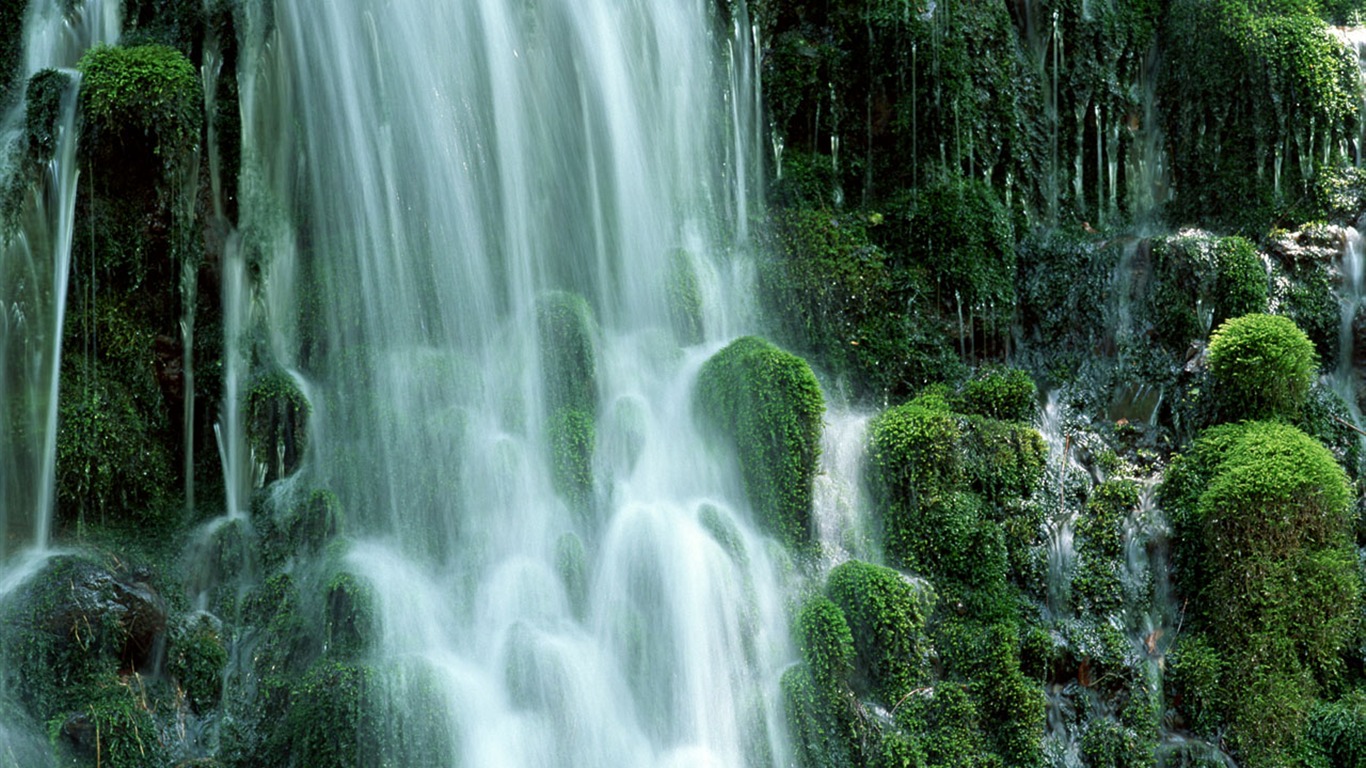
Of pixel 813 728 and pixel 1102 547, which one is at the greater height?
pixel 1102 547

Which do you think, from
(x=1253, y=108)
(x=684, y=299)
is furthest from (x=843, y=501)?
(x=1253, y=108)

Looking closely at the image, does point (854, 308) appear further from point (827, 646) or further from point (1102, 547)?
point (827, 646)

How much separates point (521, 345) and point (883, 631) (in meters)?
3.68

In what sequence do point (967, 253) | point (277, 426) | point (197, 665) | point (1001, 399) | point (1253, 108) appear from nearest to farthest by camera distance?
point (197, 665) < point (277, 426) < point (1001, 399) < point (967, 253) < point (1253, 108)

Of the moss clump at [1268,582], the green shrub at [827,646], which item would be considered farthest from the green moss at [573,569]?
the moss clump at [1268,582]

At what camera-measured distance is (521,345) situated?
33.6 feet

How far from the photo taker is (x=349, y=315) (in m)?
10.3

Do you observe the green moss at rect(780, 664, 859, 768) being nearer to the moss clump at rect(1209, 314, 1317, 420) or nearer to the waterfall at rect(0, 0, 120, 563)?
the moss clump at rect(1209, 314, 1317, 420)

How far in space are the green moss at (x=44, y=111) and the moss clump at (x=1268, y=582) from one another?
8.77 meters

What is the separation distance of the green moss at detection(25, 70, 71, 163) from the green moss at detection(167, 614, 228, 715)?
149 inches

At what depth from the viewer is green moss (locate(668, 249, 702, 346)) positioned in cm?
1094

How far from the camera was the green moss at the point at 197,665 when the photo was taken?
825 centimetres

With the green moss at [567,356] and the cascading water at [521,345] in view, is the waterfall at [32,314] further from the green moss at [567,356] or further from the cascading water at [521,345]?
the green moss at [567,356]

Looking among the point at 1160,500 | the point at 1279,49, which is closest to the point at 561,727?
the point at 1160,500
